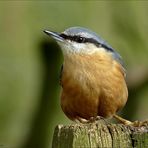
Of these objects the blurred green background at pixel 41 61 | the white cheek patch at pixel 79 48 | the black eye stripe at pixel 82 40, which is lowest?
the blurred green background at pixel 41 61

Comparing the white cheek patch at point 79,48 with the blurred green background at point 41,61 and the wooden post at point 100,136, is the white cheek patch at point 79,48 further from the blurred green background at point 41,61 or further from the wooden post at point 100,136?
the blurred green background at point 41,61

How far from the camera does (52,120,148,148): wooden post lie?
3.43 metres

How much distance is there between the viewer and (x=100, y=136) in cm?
353

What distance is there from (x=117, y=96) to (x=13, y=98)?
3.02 meters

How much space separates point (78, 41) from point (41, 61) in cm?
305

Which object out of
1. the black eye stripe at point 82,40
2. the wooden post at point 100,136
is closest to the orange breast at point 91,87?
the black eye stripe at point 82,40

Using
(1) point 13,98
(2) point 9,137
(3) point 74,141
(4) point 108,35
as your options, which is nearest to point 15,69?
(1) point 13,98

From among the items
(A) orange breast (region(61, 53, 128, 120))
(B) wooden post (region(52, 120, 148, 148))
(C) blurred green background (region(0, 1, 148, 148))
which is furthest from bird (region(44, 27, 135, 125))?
(C) blurred green background (region(0, 1, 148, 148))

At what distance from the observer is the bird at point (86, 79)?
5789 mm

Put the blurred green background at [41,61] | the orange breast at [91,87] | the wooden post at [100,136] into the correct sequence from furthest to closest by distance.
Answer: the blurred green background at [41,61] < the orange breast at [91,87] < the wooden post at [100,136]

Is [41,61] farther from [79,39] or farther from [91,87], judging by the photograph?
[91,87]

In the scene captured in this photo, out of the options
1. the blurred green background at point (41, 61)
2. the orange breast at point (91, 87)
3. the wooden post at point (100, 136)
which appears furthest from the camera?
the blurred green background at point (41, 61)

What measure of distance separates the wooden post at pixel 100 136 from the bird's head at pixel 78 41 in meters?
2.31

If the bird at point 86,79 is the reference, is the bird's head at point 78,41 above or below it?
above
